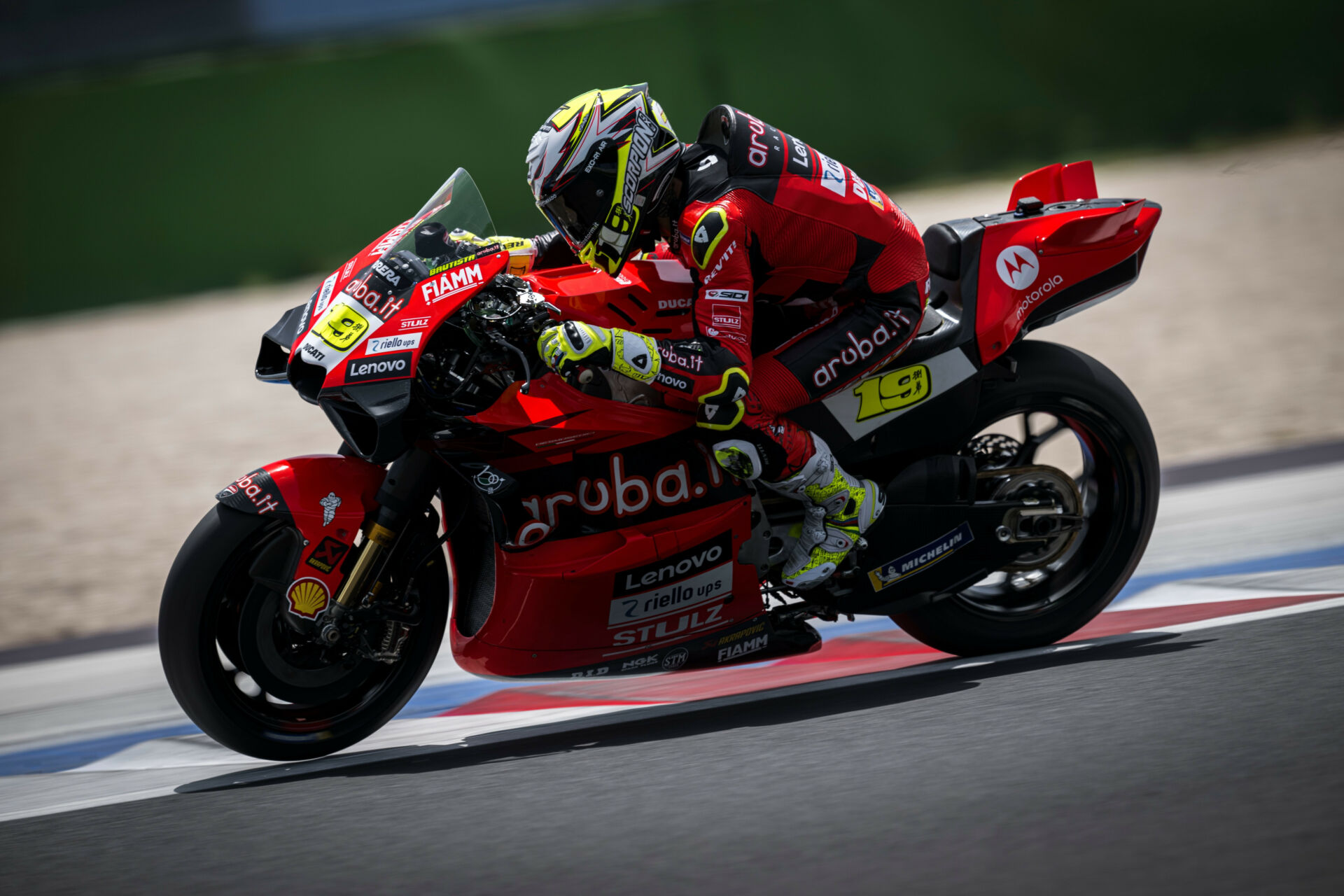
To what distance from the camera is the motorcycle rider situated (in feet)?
12.0

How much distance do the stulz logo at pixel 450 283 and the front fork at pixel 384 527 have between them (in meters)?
0.44

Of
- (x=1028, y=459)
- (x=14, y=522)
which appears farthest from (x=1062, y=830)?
(x=14, y=522)

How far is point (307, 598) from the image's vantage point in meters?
3.61

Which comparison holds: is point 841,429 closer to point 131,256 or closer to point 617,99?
point 617,99

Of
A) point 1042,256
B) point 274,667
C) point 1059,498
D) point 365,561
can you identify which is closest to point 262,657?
point 274,667

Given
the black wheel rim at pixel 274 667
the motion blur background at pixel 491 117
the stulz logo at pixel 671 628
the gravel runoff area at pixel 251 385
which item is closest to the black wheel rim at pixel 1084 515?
the stulz logo at pixel 671 628

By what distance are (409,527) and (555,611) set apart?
18.5 inches

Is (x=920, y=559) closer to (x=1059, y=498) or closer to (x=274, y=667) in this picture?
(x=1059, y=498)

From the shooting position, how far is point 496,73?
1825 centimetres

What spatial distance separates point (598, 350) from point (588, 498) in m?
0.50

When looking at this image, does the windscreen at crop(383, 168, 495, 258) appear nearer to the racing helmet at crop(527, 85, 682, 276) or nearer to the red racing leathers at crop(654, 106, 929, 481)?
the racing helmet at crop(527, 85, 682, 276)

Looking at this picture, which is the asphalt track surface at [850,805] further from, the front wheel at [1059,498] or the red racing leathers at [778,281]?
the red racing leathers at [778,281]

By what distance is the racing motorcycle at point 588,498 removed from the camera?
142 inches

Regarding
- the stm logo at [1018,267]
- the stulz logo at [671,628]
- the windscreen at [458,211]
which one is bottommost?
the stulz logo at [671,628]
